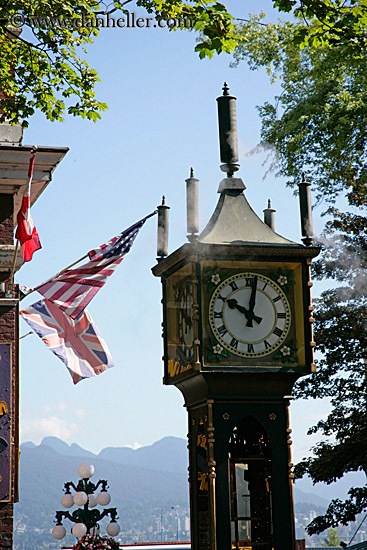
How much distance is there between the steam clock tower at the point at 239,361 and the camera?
745 cm

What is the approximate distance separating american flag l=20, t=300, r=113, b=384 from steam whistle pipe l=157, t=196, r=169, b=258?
15.2 feet

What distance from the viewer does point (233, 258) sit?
761 centimetres

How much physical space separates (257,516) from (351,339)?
39.4 feet

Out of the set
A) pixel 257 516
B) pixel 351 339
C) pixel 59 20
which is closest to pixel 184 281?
pixel 257 516

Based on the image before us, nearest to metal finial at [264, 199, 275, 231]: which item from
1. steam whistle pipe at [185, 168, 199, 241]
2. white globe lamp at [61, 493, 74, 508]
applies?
steam whistle pipe at [185, 168, 199, 241]

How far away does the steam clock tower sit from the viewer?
7.45 metres

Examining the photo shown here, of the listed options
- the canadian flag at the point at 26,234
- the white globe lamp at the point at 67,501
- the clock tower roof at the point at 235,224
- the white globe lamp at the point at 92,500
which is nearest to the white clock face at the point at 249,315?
the clock tower roof at the point at 235,224

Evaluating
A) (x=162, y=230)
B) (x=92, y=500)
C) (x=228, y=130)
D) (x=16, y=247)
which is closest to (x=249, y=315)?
(x=162, y=230)

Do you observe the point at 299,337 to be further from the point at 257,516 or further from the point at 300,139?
the point at 300,139

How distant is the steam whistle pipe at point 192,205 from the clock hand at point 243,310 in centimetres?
59

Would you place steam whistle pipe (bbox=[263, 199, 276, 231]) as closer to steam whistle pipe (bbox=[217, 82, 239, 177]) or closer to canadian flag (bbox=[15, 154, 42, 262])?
steam whistle pipe (bbox=[217, 82, 239, 177])

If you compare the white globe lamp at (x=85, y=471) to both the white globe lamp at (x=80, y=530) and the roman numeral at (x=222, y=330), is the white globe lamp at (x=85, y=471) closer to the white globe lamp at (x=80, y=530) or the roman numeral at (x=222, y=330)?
the white globe lamp at (x=80, y=530)

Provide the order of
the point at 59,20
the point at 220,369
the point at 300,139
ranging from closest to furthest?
the point at 220,369 → the point at 59,20 → the point at 300,139

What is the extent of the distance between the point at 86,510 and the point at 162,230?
6739 millimetres
